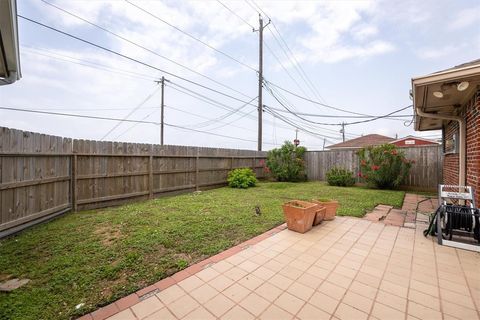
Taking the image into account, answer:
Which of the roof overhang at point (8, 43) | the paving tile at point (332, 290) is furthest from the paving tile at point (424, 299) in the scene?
the roof overhang at point (8, 43)

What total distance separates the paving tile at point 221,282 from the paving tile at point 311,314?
716 millimetres

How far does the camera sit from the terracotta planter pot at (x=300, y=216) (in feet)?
11.1

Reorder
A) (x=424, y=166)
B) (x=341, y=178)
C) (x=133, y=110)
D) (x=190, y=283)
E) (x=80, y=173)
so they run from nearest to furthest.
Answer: (x=190, y=283)
(x=80, y=173)
(x=424, y=166)
(x=341, y=178)
(x=133, y=110)

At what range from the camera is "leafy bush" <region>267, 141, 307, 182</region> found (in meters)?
10.5

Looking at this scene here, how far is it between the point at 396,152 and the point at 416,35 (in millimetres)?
4130

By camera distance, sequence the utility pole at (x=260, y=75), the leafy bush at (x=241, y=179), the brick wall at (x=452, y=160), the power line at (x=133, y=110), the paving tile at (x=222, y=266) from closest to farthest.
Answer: the paving tile at (x=222, y=266), the brick wall at (x=452, y=160), the leafy bush at (x=241, y=179), the utility pole at (x=260, y=75), the power line at (x=133, y=110)

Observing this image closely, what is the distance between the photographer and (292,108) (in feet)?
45.0

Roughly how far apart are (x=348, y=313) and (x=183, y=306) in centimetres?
134

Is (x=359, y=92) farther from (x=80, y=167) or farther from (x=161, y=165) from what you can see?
(x=80, y=167)

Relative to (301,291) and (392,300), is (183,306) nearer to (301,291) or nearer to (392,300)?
(301,291)

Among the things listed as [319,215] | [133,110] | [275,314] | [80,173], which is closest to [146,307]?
[275,314]

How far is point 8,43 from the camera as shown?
2359 millimetres

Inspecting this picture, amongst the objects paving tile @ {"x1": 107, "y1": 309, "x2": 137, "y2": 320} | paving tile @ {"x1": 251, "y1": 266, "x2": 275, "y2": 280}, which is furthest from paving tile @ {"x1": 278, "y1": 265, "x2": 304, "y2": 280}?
paving tile @ {"x1": 107, "y1": 309, "x2": 137, "y2": 320}

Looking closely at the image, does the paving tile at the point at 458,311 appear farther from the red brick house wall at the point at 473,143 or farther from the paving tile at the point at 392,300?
the red brick house wall at the point at 473,143
